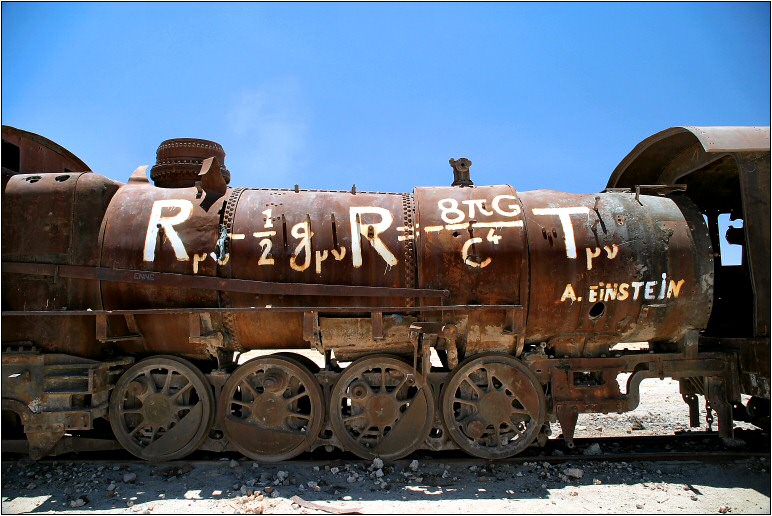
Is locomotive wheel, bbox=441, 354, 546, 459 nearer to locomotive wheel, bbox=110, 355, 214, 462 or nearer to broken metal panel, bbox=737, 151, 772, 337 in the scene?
broken metal panel, bbox=737, 151, 772, 337

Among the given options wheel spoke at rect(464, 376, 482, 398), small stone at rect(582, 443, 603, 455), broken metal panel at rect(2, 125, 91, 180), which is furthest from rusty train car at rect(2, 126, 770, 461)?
broken metal panel at rect(2, 125, 91, 180)

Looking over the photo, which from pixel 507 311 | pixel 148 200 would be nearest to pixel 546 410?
pixel 507 311

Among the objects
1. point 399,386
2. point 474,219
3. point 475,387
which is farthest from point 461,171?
point 399,386

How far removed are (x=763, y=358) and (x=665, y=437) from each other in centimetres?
186

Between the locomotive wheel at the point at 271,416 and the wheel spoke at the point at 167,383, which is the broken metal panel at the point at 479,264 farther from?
the wheel spoke at the point at 167,383

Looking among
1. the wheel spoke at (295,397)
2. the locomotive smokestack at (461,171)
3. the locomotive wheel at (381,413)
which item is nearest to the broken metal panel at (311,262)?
the wheel spoke at (295,397)

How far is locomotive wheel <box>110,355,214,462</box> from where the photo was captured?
5.87 m

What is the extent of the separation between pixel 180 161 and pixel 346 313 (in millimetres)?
3489

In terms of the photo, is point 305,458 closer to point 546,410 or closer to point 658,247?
point 546,410

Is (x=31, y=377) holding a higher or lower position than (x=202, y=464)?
higher

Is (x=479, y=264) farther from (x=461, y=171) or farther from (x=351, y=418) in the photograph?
(x=351, y=418)

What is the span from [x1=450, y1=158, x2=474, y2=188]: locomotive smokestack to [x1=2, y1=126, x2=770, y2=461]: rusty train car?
0.88 metres

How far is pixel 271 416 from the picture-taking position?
233 inches

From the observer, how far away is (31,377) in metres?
5.62
